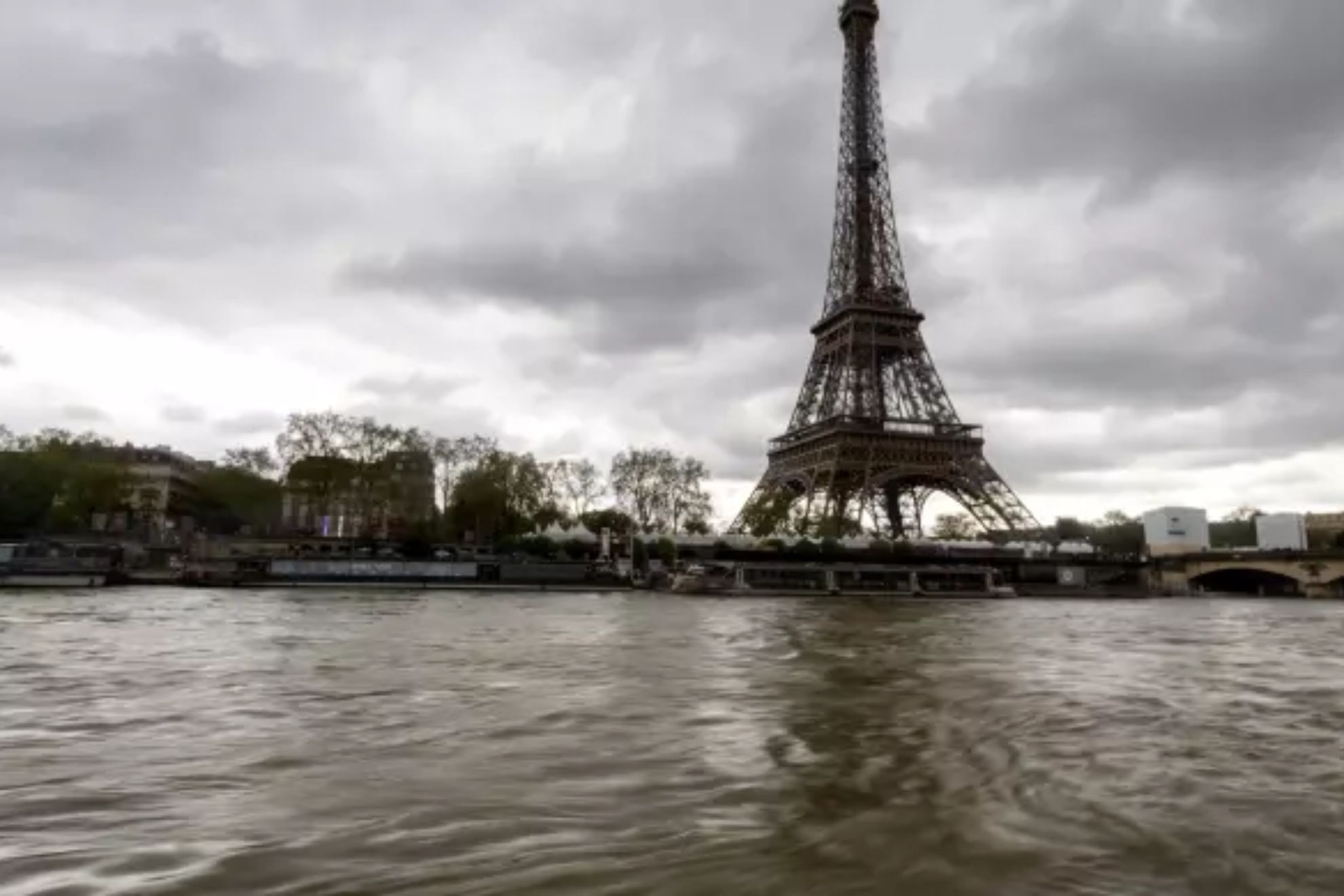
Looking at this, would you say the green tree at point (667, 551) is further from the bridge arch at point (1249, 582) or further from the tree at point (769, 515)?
the bridge arch at point (1249, 582)

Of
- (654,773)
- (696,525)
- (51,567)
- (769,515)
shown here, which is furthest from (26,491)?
(654,773)

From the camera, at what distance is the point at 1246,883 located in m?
6.60

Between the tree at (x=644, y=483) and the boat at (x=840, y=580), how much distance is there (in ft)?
51.5

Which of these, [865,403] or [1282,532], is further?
[1282,532]

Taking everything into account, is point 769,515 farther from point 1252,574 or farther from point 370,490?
point 1252,574

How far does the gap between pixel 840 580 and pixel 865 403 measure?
1402cm

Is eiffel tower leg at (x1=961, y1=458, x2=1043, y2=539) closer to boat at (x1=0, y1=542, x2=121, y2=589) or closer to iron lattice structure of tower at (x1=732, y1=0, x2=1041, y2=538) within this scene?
iron lattice structure of tower at (x1=732, y1=0, x2=1041, y2=538)

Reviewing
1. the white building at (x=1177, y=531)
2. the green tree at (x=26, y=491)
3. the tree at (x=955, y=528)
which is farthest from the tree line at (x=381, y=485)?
the white building at (x=1177, y=531)

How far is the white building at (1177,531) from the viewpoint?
110 meters

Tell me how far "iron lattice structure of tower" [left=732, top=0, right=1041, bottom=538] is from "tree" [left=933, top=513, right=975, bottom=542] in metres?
18.0

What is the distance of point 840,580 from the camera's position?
72.5 metres

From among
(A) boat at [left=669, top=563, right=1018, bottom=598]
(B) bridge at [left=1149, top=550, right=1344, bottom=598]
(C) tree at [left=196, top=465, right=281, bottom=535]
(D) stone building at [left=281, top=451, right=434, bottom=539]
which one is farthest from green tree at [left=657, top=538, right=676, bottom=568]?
(B) bridge at [left=1149, top=550, right=1344, bottom=598]

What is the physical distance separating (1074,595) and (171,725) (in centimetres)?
7678

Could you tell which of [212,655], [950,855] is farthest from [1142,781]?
[212,655]
